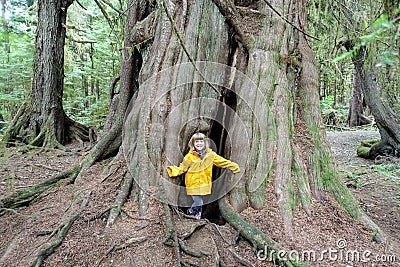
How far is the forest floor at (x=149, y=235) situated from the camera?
288cm

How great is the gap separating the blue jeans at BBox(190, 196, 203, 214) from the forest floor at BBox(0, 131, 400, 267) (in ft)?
1.78

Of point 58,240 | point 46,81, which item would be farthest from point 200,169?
point 46,81

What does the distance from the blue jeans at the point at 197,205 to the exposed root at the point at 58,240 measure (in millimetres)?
1303

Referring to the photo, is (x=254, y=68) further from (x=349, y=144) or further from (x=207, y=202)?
(x=349, y=144)

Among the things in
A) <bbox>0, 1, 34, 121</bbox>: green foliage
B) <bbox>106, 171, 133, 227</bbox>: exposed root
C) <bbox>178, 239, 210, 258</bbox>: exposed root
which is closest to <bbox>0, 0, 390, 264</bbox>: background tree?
<bbox>106, 171, 133, 227</bbox>: exposed root

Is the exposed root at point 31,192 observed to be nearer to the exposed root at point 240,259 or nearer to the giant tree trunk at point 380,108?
the exposed root at point 240,259

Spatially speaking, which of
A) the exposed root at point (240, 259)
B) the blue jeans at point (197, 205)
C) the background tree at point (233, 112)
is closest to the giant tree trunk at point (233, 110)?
the background tree at point (233, 112)

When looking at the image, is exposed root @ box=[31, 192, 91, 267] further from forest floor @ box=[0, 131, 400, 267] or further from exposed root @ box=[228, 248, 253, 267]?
exposed root @ box=[228, 248, 253, 267]

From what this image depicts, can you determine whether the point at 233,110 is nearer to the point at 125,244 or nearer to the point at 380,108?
the point at 125,244

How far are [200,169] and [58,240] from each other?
170 cm

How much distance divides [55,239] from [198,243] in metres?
1.42

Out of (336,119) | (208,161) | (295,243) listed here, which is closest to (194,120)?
(208,161)

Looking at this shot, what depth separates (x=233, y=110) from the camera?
13.4ft

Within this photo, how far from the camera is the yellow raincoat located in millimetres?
3672
